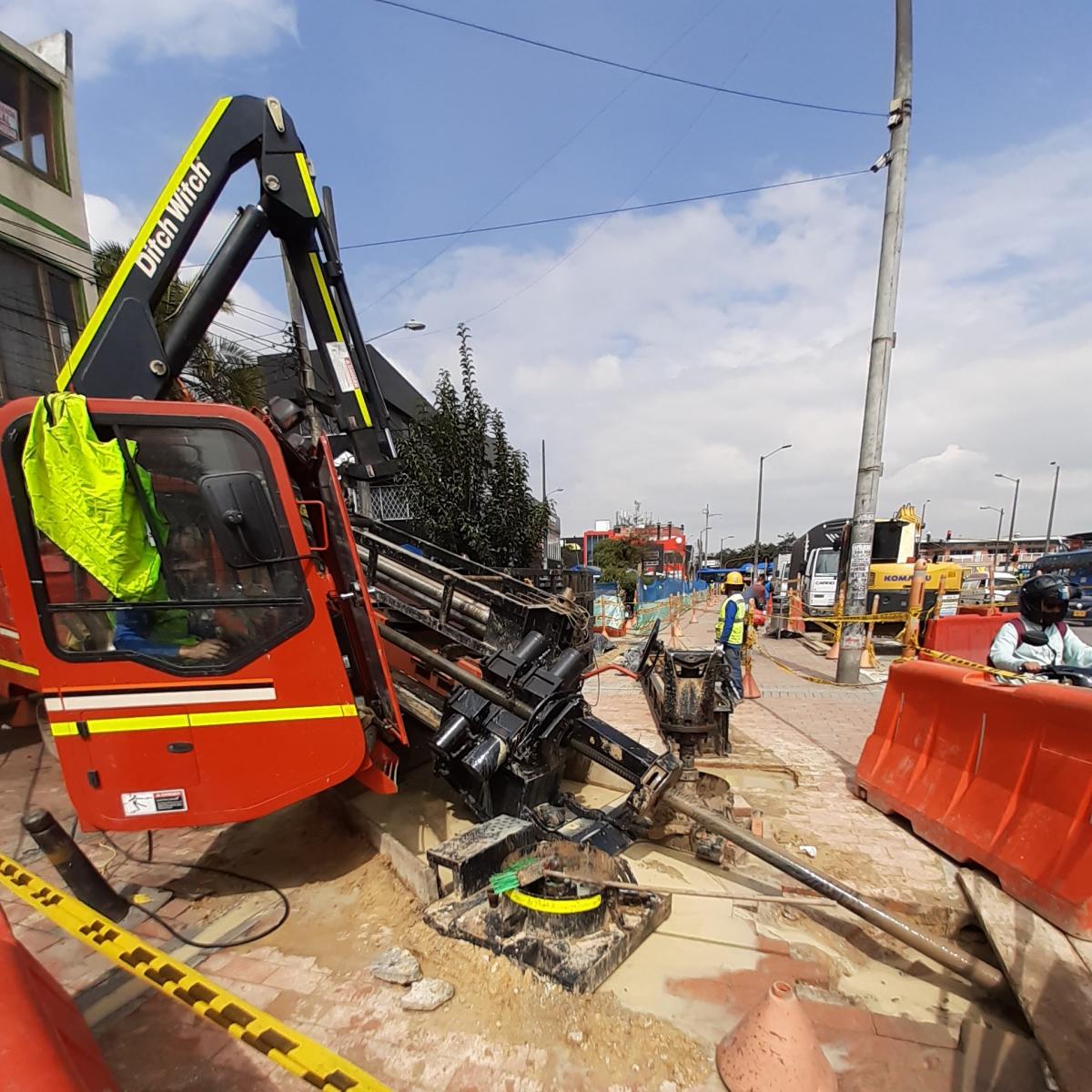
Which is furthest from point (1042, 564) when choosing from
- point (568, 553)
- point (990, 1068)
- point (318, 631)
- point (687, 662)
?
point (318, 631)

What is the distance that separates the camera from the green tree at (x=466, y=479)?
10.5 metres

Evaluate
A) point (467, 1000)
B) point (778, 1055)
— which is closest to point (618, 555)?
point (467, 1000)

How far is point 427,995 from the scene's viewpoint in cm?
260

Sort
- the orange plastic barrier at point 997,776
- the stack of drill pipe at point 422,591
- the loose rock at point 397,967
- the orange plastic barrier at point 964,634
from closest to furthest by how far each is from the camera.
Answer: the loose rock at point 397,967 → the orange plastic barrier at point 997,776 → the stack of drill pipe at point 422,591 → the orange plastic barrier at point 964,634

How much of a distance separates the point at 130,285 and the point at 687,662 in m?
5.68

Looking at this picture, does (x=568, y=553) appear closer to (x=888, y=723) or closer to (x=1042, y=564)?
(x=1042, y=564)

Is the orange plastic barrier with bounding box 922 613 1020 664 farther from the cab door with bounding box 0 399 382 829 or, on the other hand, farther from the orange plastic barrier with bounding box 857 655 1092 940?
the cab door with bounding box 0 399 382 829

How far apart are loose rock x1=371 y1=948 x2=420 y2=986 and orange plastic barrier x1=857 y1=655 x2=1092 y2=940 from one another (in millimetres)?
3170

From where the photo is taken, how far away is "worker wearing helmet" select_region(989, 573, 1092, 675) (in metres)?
4.04

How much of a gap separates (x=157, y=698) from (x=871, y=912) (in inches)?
150

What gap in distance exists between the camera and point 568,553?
34719mm

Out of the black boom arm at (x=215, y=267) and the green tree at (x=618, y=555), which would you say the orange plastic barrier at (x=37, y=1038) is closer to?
the black boom arm at (x=215, y=267)

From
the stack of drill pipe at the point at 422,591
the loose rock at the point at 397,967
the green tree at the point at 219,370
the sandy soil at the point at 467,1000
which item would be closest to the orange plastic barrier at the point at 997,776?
the sandy soil at the point at 467,1000

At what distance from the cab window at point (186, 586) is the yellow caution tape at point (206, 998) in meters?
1.17
